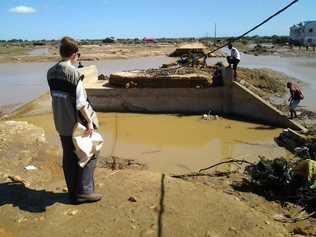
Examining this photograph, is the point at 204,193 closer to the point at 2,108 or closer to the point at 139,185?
the point at 139,185

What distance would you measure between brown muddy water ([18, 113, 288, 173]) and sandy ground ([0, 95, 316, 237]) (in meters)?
3.12

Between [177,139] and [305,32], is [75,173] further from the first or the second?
[305,32]

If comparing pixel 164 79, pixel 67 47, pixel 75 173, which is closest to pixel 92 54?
pixel 164 79

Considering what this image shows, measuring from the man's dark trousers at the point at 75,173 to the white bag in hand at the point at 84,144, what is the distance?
9cm

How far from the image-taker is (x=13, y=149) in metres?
8.96

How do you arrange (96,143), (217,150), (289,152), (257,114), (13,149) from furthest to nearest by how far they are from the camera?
(257,114), (217,150), (289,152), (13,149), (96,143)

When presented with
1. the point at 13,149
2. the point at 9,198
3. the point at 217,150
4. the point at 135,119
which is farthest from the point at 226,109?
the point at 9,198

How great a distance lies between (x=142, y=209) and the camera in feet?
17.1

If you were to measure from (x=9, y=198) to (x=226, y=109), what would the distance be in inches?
410

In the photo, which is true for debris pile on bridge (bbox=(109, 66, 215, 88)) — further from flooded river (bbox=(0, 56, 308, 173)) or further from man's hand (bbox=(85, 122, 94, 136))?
man's hand (bbox=(85, 122, 94, 136))

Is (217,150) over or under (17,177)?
under

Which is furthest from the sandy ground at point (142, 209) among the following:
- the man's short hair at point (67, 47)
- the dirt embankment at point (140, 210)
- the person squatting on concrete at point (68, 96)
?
the man's short hair at point (67, 47)

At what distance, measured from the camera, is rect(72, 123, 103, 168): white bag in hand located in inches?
193

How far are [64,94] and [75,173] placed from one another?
0.95m
